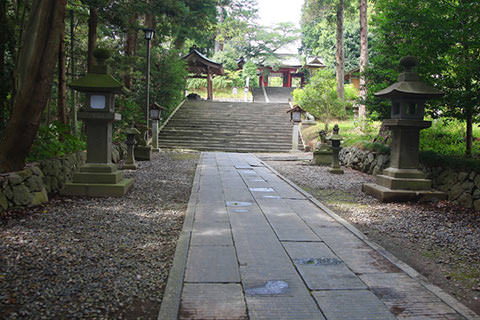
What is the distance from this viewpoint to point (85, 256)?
135 inches

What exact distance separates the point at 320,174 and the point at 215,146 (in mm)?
7715

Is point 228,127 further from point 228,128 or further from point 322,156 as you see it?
point 322,156

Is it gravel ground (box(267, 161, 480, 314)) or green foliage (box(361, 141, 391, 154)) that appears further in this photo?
green foliage (box(361, 141, 391, 154))

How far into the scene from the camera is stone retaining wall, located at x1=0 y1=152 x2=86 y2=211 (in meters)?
4.81

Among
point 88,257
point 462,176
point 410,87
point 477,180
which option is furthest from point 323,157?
point 88,257

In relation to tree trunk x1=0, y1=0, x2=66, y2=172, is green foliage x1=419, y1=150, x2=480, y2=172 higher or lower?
lower

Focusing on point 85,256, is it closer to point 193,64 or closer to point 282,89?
point 193,64

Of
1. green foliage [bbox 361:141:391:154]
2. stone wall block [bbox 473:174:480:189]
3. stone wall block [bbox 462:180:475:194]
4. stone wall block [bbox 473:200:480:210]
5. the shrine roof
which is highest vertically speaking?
the shrine roof

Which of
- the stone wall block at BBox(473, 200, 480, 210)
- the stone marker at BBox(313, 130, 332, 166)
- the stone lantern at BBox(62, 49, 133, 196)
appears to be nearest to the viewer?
the stone wall block at BBox(473, 200, 480, 210)

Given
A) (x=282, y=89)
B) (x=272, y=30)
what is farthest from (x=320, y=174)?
(x=272, y=30)

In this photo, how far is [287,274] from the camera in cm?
312

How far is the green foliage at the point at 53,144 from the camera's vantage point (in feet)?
20.1

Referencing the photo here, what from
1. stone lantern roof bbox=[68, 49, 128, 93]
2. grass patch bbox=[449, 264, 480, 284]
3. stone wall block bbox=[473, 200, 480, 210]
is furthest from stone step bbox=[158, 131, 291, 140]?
grass patch bbox=[449, 264, 480, 284]

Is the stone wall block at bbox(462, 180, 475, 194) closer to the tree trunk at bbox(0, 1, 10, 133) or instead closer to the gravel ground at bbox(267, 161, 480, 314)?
the gravel ground at bbox(267, 161, 480, 314)
